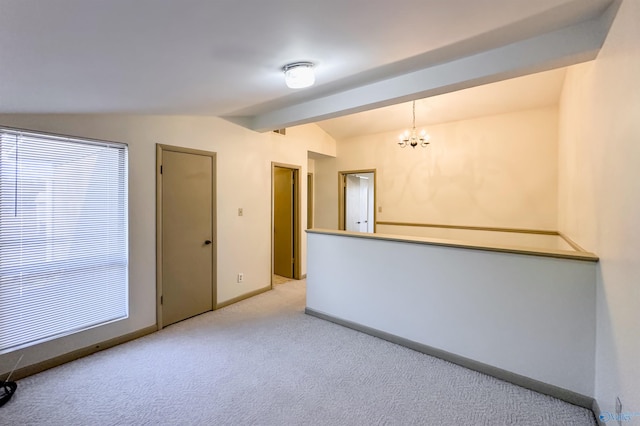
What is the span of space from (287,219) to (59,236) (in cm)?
319

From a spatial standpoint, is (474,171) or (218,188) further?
(474,171)

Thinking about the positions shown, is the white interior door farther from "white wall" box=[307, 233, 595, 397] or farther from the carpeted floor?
the carpeted floor

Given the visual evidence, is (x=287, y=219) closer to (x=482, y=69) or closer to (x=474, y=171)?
(x=474, y=171)

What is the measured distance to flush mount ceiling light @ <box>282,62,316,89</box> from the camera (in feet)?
6.61

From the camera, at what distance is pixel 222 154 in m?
3.84

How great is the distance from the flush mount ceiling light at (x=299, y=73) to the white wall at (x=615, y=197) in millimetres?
1646

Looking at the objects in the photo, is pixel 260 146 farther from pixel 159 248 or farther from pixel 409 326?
pixel 409 326

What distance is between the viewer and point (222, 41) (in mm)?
1555

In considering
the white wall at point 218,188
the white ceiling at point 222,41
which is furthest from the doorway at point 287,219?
the white ceiling at point 222,41

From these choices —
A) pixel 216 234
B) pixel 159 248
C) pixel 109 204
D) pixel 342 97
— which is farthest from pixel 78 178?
pixel 342 97

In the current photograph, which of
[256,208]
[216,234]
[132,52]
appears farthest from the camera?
[256,208]

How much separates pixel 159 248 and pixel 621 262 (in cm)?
368

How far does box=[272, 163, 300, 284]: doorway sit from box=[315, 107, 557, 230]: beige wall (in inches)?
58.9

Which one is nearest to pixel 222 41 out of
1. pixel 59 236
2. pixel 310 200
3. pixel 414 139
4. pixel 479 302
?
pixel 59 236
